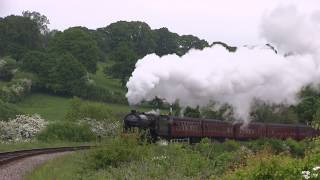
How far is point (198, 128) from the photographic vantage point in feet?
131

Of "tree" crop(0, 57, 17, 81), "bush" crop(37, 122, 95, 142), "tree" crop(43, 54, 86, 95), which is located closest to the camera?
"bush" crop(37, 122, 95, 142)

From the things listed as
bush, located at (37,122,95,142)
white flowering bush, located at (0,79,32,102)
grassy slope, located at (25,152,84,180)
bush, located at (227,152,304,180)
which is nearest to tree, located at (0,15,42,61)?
white flowering bush, located at (0,79,32,102)

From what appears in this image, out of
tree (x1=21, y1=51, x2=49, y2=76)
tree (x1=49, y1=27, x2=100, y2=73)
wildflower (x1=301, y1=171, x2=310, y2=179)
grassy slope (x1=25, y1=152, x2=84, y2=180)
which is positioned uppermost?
tree (x1=49, y1=27, x2=100, y2=73)

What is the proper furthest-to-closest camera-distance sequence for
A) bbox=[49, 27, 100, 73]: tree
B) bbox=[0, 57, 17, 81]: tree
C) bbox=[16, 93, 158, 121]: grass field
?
bbox=[49, 27, 100, 73]: tree
bbox=[0, 57, 17, 81]: tree
bbox=[16, 93, 158, 121]: grass field

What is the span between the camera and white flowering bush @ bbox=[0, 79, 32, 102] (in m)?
79.3

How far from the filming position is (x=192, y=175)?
21078 millimetres

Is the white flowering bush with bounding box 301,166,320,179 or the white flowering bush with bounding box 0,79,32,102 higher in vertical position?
the white flowering bush with bounding box 0,79,32,102

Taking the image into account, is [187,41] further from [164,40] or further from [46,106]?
[46,106]

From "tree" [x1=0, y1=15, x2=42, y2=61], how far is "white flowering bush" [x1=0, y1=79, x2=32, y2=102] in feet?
88.7

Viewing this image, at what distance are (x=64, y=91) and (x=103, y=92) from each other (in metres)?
6.75

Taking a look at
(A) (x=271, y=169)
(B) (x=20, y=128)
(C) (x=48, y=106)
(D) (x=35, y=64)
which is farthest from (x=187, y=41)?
(A) (x=271, y=169)

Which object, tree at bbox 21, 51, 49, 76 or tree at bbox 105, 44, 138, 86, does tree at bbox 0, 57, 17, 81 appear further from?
tree at bbox 105, 44, 138, 86

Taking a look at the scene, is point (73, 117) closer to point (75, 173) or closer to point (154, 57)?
point (154, 57)

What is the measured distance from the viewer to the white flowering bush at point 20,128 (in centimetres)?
5009
